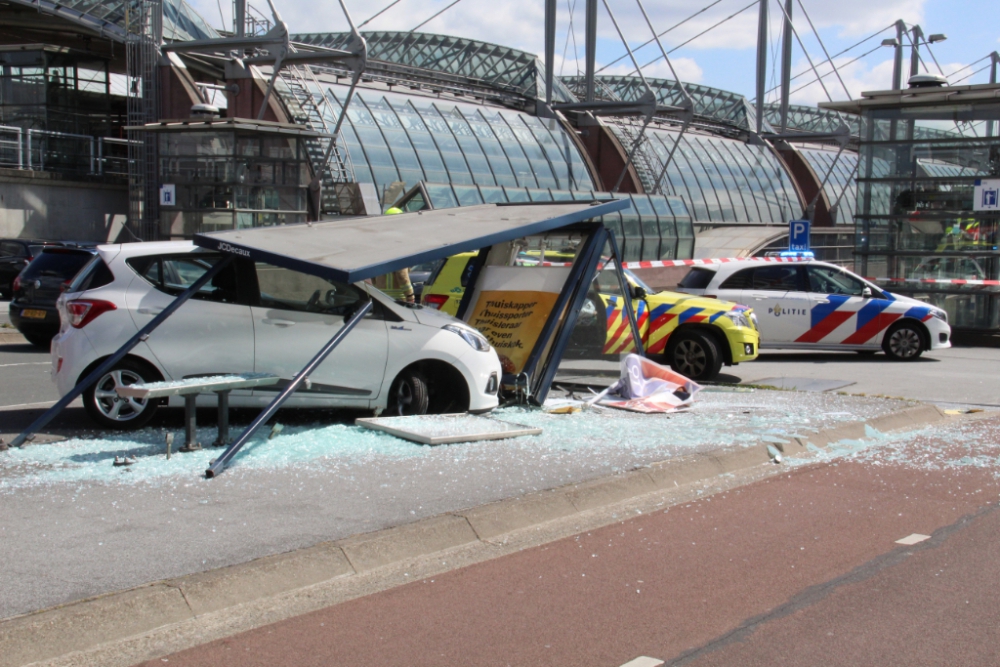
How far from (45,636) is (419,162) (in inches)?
1184

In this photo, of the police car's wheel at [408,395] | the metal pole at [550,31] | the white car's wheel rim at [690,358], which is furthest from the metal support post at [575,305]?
the metal pole at [550,31]

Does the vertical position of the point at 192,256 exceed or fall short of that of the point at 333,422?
it exceeds it

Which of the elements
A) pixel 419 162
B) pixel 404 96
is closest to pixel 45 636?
pixel 419 162

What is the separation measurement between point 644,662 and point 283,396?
401 cm

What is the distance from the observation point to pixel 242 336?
8828 mm

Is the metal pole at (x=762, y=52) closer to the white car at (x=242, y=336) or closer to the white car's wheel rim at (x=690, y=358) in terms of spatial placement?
the white car's wheel rim at (x=690, y=358)

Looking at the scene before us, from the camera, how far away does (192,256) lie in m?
9.12

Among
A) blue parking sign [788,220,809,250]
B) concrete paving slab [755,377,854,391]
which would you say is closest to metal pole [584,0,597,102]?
blue parking sign [788,220,809,250]

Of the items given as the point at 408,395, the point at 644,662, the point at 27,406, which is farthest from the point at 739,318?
the point at 644,662

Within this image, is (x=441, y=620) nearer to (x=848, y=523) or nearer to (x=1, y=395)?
(x=848, y=523)

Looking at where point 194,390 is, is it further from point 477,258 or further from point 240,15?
point 240,15

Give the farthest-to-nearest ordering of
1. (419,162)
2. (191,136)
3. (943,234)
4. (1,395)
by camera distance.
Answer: (419,162)
(191,136)
(943,234)
(1,395)

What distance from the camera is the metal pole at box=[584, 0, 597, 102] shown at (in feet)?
132

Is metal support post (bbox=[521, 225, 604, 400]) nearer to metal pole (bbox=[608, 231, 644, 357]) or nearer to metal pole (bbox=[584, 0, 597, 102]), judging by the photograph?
metal pole (bbox=[608, 231, 644, 357])
